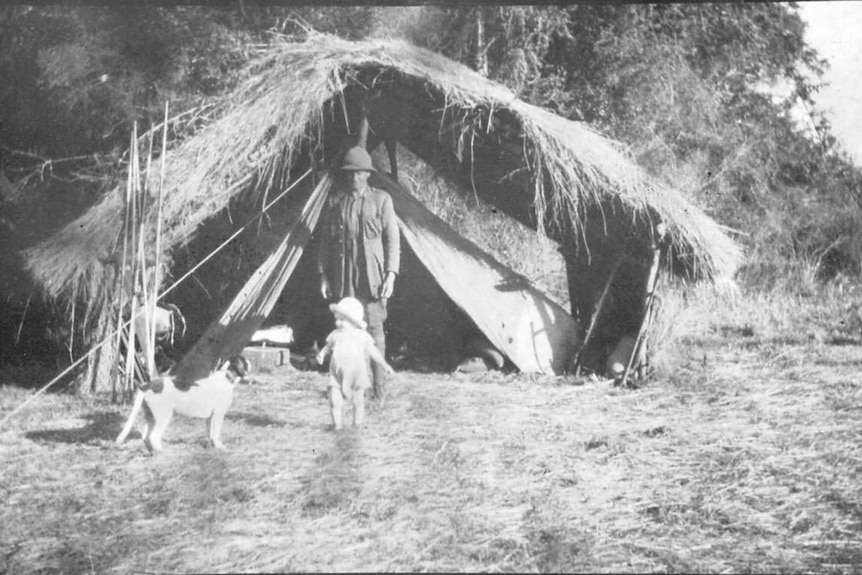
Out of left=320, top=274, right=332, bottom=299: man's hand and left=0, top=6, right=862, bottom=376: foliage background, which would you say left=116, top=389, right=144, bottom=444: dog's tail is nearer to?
left=320, top=274, right=332, bottom=299: man's hand

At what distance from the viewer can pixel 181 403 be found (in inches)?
192

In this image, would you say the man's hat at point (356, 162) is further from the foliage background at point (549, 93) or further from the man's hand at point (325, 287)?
the foliage background at point (549, 93)

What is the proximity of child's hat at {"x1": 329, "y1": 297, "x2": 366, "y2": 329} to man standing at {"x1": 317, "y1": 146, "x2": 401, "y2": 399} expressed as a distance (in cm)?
69

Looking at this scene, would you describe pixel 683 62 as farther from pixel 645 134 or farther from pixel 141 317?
pixel 141 317

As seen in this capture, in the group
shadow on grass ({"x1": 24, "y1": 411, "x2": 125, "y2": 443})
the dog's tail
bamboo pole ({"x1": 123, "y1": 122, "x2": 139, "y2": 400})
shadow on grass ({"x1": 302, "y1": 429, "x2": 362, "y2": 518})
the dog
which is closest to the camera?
shadow on grass ({"x1": 302, "y1": 429, "x2": 362, "y2": 518})

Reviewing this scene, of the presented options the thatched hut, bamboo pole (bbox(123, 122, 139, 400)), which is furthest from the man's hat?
bamboo pole (bbox(123, 122, 139, 400))

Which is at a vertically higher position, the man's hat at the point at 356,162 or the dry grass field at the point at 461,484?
the man's hat at the point at 356,162

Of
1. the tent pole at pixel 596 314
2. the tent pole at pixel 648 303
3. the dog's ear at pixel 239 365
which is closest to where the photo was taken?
the dog's ear at pixel 239 365

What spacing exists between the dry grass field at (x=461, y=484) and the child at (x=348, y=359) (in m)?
0.21

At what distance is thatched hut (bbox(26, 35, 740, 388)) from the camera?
22.1ft

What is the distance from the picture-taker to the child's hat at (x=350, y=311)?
5223 mm

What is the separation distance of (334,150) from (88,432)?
3.20 m

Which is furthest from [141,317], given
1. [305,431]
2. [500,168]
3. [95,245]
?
[500,168]

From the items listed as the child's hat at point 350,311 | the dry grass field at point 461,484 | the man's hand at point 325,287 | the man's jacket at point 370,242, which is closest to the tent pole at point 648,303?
the dry grass field at point 461,484
